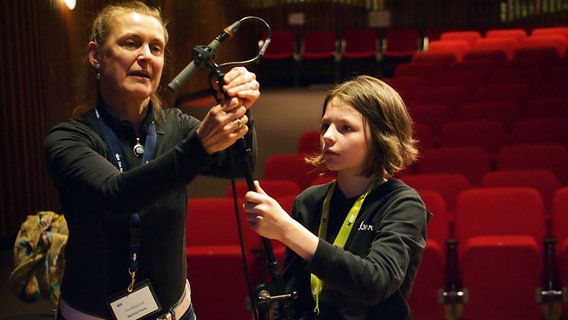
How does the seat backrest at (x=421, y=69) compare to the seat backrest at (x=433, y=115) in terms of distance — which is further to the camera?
the seat backrest at (x=421, y=69)

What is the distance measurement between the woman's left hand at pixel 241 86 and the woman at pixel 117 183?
21 cm

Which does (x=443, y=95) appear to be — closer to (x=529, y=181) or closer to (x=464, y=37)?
(x=529, y=181)

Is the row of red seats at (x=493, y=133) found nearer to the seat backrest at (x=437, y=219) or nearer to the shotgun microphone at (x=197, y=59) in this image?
the seat backrest at (x=437, y=219)

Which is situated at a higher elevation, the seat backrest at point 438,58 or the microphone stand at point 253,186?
the microphone stand at point 253,186

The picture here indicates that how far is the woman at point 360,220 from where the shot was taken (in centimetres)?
166

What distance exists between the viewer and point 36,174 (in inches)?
251

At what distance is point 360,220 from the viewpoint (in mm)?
1821

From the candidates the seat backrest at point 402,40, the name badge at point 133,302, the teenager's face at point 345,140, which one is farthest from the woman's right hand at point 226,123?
the seat backrest at point 402,40

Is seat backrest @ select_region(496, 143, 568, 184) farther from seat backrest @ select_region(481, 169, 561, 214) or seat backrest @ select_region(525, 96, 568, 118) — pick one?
seat backrest @ select_region(525, 96, 568, 118)

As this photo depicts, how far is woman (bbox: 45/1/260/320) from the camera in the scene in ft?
5.87

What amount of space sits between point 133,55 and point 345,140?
47 cm

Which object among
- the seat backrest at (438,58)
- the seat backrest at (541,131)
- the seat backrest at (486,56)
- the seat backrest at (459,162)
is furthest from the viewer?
the seat backrest at (438,58)

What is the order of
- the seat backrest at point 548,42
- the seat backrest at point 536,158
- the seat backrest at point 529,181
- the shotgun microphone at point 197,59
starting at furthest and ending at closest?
1. the seat backrest at point 548,42
2. the seat backrest at point 536,158
3. the seat backrest at point 529,181
4. the shotgun microphone at point 197,59

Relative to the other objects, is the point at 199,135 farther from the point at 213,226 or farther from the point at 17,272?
the point at 213,226
